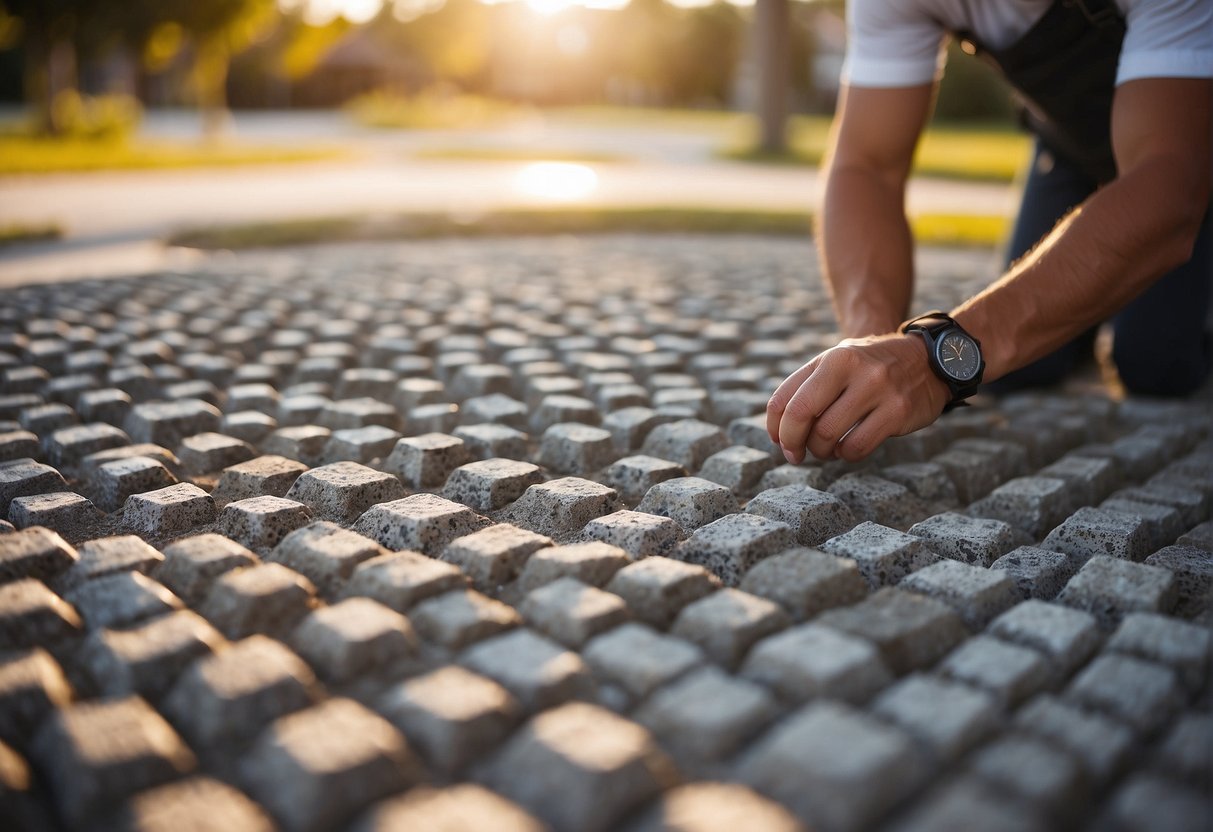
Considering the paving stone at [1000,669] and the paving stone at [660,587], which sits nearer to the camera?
the paving stone at [1000,669]

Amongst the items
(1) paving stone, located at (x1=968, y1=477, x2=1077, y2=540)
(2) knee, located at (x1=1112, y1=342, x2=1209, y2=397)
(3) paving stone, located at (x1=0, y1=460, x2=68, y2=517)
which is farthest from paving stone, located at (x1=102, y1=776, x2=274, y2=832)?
(2) knee, located at (x1=1112, y1=342, x2=1209, y2=397)

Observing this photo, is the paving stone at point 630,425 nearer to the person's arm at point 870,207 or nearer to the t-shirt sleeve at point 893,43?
the person's arm at point 870,207

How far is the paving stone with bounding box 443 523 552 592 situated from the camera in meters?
1.73

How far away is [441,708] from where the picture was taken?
1300 millimetres

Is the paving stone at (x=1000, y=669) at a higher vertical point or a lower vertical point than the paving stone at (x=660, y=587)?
lower

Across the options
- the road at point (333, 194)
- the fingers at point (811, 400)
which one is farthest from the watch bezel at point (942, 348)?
the road at point (333, 194)

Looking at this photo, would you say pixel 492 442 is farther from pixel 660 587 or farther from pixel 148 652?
pixel 148 652

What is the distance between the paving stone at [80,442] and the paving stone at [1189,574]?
7.69ft

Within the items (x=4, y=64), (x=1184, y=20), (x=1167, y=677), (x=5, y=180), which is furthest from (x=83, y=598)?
(x=4, y=64)

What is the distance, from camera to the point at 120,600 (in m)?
1.61

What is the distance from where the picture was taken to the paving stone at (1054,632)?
1.49 meters

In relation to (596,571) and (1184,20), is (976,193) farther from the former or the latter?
(596,571)

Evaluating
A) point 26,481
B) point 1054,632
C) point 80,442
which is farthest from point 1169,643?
point 80,442

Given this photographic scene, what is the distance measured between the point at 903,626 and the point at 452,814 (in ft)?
2.48
